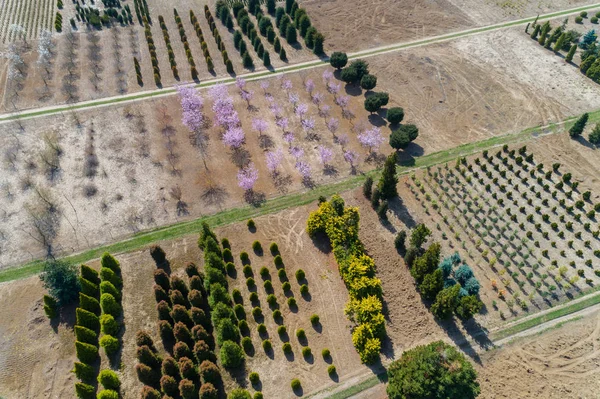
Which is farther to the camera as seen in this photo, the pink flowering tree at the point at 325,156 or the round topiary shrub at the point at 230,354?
the pink flowering tree at the point at 325,156

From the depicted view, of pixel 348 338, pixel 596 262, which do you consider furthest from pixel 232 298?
pixel 596 262

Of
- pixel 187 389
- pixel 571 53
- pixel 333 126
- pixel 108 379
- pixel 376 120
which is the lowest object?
pixel 108 379

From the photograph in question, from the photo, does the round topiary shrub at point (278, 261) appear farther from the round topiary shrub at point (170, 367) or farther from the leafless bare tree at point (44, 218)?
the leafless bare tree at point (44, 218)

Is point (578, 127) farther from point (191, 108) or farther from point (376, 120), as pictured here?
point (191, 108)

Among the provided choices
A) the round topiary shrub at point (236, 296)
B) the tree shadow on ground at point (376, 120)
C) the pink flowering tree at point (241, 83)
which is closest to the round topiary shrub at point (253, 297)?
the round topiary shrub at point (236, 296)

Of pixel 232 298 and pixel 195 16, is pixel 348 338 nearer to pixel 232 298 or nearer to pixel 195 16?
pixel 232 298

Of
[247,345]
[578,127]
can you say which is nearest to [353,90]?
[578,127]

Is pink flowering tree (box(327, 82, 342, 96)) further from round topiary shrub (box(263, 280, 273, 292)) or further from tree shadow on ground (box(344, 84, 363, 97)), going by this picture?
round topiary shrub (box(263, 280, 273, 292))
